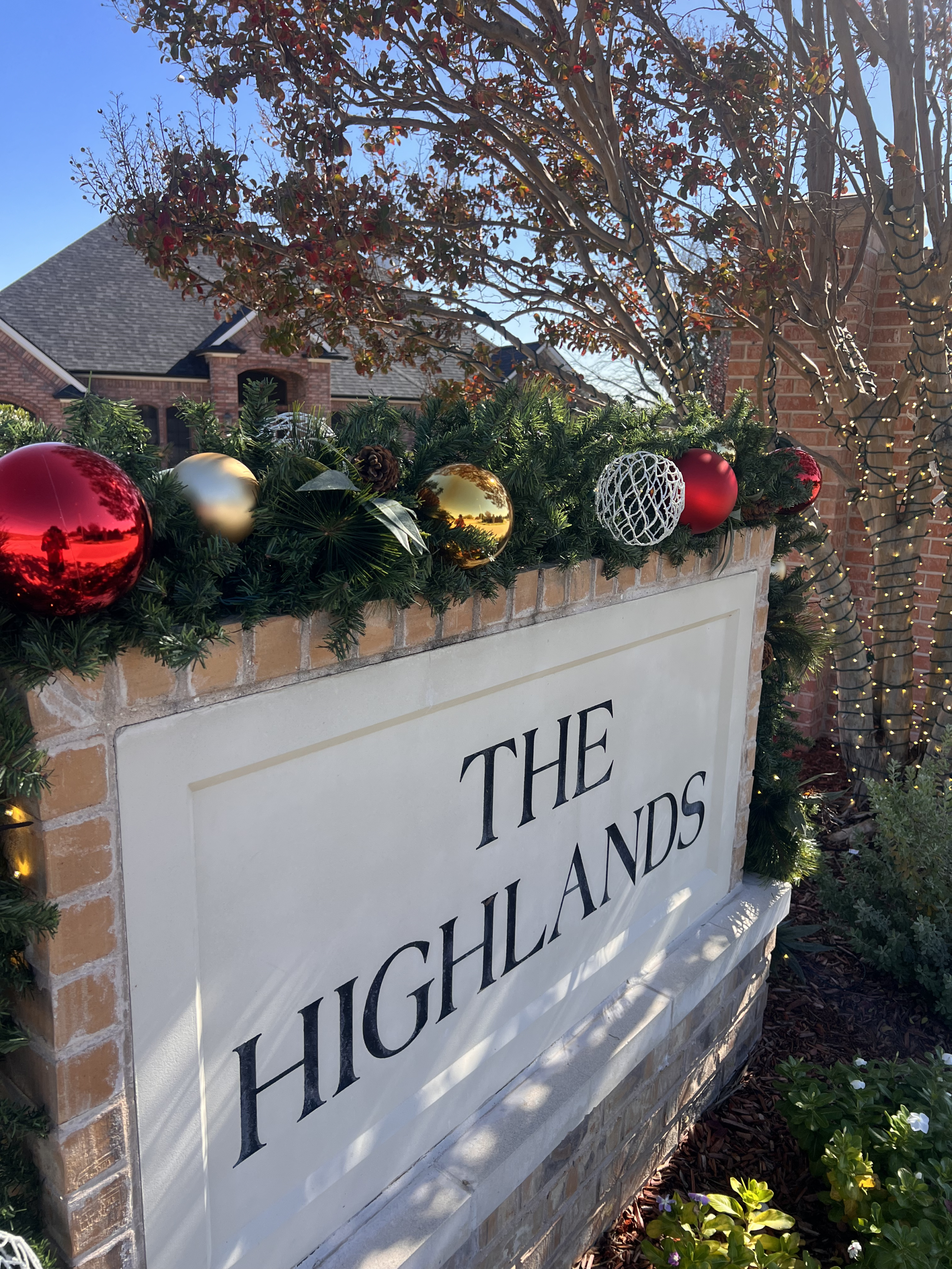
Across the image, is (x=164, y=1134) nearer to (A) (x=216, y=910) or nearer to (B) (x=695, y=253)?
(A) (x=216, y=910)

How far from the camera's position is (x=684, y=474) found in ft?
7.23

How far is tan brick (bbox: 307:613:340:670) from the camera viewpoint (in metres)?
1.40

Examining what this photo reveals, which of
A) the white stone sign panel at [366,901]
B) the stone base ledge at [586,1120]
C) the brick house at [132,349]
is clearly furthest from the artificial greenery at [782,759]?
the brick house at [132,349]

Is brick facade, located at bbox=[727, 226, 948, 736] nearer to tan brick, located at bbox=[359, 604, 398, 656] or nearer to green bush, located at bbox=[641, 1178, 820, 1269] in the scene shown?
green bush, located at bbox=[641, 1178, 820, 1269]

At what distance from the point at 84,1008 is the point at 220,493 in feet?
2.40

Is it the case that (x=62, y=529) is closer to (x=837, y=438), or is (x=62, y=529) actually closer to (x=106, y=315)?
(x=837, y=438)

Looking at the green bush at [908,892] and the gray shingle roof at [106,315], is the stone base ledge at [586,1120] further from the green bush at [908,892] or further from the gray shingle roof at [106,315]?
the gray shingle roof at [106,315]

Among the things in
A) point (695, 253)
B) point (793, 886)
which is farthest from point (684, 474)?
point (695, 253)

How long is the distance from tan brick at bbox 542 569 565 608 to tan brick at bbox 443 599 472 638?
0.25m

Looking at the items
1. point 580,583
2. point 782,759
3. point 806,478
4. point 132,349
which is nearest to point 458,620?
point 580,583

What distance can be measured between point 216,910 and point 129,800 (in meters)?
0.28

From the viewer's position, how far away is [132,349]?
19.2 meters

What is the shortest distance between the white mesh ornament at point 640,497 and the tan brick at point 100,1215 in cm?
150

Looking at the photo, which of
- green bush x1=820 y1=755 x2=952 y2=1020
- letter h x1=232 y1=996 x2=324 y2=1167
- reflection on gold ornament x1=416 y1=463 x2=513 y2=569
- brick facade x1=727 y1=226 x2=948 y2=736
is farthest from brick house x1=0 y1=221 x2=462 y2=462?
letter h x1=232 y1=996 x2=324 y2=1167
